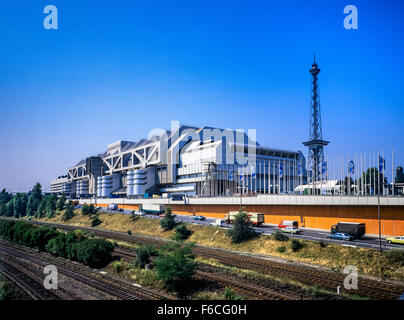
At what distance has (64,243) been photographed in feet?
153

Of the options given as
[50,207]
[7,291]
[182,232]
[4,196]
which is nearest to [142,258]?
[7,291]

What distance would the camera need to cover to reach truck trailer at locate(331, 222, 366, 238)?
141 ft

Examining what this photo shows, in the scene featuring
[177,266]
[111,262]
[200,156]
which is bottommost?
[111,262]

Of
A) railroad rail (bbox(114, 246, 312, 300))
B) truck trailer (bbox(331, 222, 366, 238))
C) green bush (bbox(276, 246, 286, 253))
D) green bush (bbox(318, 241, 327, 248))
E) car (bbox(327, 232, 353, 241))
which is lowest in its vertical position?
railroad rail (bbox(114, 246, 312, 300))

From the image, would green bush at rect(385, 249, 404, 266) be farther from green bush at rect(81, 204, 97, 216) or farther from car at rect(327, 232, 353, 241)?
green bush at rect(81, 204, 97, 216)

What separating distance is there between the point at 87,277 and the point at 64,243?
49.0ft

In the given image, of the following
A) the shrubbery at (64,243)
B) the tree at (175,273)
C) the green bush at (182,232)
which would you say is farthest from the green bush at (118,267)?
the green bush at (182,232)

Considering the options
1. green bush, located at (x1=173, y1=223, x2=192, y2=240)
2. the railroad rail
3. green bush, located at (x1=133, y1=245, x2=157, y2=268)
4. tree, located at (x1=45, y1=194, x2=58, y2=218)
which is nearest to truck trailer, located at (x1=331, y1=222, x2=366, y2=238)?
the railroad rail

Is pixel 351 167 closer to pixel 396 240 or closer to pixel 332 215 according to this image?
pixel 332 215

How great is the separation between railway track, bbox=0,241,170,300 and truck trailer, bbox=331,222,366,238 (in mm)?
28886
